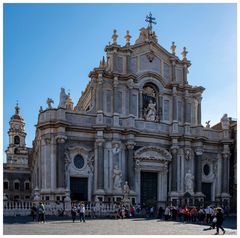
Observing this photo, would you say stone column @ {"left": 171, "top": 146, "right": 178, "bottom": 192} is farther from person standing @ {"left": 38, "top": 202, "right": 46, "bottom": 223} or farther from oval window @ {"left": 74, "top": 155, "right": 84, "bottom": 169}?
person standing @ {"left": 38, "top": 202, "right": 46, "bottom": 223}

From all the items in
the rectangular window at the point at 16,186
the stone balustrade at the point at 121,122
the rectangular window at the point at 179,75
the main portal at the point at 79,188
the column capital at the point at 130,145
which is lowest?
the rectangular window at the point at 16,186

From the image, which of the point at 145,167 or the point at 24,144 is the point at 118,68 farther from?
the point at 24,144

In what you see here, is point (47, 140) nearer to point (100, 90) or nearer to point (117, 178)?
point (100, 90)

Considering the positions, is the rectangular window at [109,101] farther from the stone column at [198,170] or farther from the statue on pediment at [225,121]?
the statue on pediment at [225,121]

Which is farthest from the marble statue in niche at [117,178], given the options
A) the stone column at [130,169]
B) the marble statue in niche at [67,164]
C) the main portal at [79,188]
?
the marble statue in niche at [67,164]

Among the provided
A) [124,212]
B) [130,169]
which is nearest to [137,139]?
[130,169]

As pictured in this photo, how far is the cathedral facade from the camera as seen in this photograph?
27.7 meters

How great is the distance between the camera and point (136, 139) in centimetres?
3003

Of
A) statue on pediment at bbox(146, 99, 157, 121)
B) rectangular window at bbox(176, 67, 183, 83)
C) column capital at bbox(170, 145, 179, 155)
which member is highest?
rectangular window at bbox(176, 67, 183, 83)

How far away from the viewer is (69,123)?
27859mm

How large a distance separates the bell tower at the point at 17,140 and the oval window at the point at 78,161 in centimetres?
3751

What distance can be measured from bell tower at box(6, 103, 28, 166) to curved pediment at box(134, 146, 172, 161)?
37.9 m

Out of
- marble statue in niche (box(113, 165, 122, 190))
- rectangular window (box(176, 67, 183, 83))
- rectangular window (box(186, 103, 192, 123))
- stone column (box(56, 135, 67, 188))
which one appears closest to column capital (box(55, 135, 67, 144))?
stone column (box(56, 135, 67, 188))

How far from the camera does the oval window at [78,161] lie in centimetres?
2825
